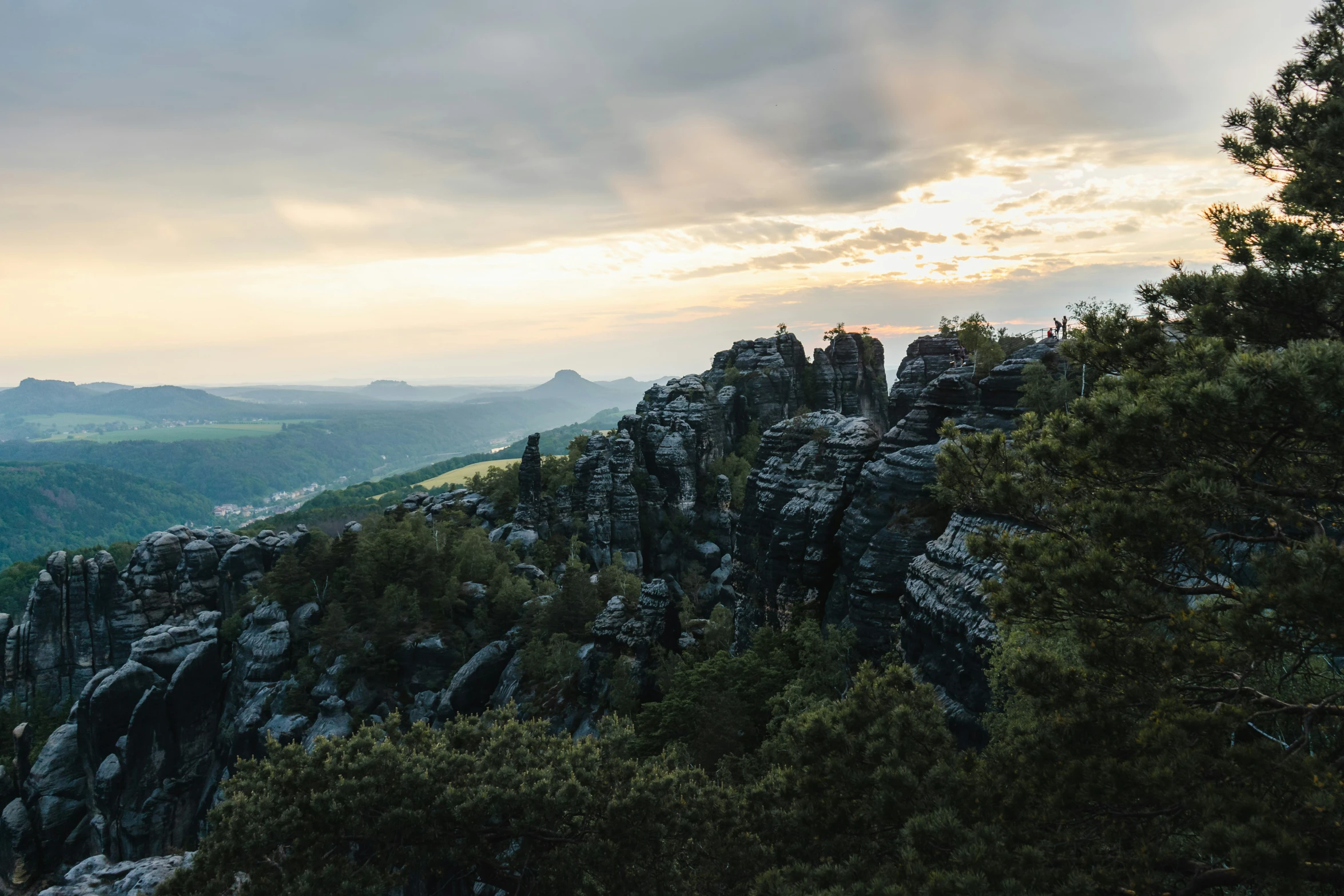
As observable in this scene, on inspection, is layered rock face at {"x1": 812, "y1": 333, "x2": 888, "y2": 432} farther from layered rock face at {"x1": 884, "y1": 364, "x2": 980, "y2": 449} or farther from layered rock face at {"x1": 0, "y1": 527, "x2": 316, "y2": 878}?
layered rock face at {"x1": 0, "y1": 527, "x2": 316, "y2": 878}

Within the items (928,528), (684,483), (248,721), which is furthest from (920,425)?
(248,721)

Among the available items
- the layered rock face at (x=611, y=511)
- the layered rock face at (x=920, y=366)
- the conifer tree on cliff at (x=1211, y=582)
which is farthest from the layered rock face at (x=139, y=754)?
the layered rock face at (x=920, y=366)

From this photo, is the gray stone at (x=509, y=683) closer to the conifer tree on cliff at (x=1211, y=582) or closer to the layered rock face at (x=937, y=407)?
the layered rock face at (x=937, y=407)

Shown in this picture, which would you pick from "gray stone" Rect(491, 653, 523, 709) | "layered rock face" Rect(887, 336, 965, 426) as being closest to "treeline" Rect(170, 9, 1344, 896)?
"gray stone" Rect(491, 653, 523, 709)

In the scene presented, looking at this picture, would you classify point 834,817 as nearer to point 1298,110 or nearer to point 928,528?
point 1298,110

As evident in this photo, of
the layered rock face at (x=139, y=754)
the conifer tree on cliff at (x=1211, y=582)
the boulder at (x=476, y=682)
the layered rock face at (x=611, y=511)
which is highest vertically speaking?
the conifer tree on cliff at (x=1211, y=582)

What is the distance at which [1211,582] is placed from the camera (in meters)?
11.6

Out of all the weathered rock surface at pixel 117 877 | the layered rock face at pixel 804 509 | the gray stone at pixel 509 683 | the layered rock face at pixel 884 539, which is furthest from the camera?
the gray stone at pixel 509 683

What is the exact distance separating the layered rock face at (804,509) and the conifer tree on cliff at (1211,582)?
24.8m

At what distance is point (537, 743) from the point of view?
23312 millimetres

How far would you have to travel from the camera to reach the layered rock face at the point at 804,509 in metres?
38.9

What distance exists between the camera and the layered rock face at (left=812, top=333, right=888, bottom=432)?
325 ft

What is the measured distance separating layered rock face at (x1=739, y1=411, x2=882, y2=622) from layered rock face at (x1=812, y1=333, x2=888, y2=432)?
54982mm

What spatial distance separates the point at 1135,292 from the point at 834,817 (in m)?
13.0
